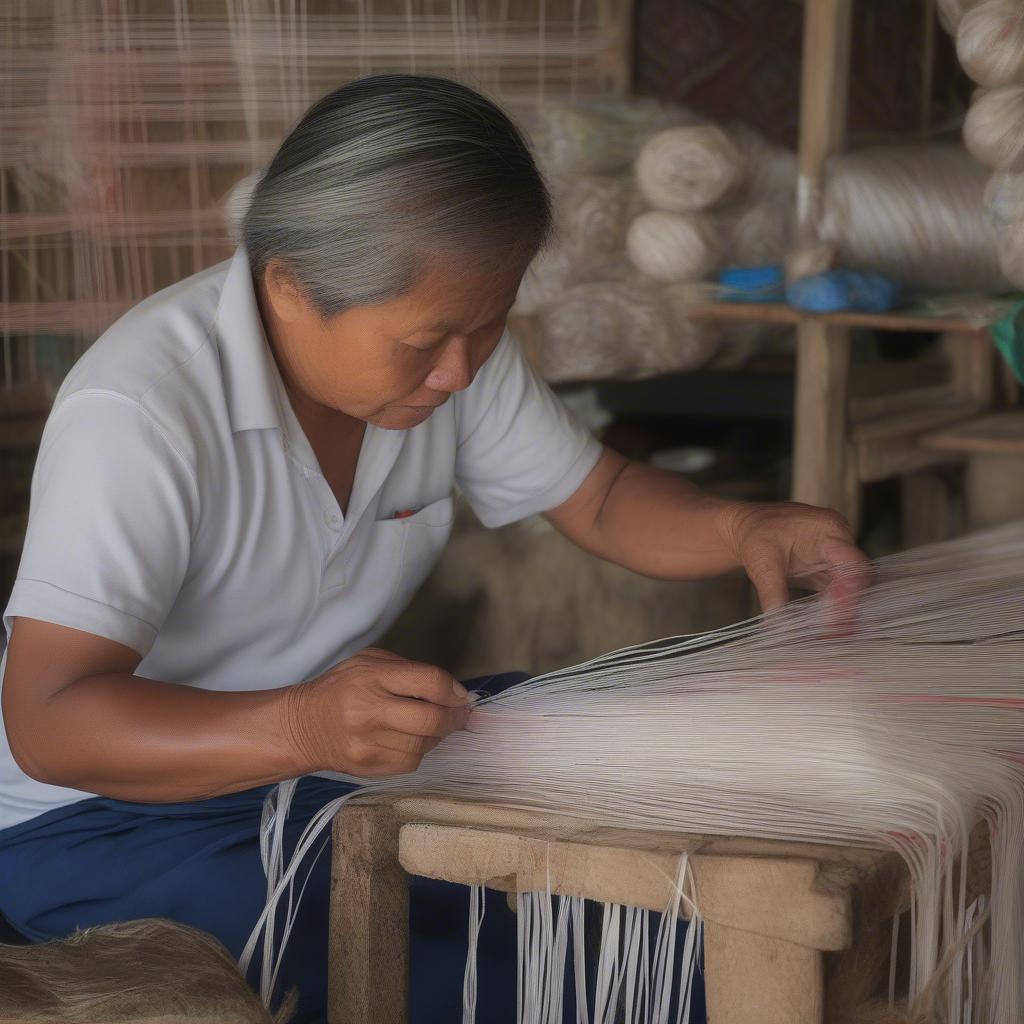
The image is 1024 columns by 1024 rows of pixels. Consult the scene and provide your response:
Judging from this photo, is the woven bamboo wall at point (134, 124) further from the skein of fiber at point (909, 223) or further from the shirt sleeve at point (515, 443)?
the shirt sleeve at point (515, 443)

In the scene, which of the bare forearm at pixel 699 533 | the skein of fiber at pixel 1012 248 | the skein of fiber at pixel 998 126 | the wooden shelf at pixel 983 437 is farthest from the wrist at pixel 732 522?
the wooden shelf at pixel 983 437

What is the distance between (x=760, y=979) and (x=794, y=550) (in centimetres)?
72

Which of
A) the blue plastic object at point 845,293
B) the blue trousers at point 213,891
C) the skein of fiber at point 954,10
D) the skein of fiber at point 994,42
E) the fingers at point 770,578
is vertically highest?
the skein of fiber at point 954,10

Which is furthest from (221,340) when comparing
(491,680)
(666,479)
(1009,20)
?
(1009,20)

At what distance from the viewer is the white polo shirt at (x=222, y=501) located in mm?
1285

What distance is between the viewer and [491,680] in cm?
176

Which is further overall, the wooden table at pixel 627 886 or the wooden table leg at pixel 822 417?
the wooden table leg at pixel 822 417

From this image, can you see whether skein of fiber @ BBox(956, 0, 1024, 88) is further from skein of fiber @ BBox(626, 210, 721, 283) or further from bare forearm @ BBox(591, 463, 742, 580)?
bare forearm @ BBox(591, 463, 742, 580)

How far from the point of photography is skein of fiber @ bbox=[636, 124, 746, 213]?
3053mm

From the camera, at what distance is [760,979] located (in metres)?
0.95

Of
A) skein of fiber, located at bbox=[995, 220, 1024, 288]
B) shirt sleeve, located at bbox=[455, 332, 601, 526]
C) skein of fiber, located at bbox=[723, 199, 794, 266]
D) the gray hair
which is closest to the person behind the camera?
the gray hair

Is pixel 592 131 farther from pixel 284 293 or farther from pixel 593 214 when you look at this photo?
pixel 284 293

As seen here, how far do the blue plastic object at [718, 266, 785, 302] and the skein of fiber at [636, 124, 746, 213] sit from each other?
208 millimetres

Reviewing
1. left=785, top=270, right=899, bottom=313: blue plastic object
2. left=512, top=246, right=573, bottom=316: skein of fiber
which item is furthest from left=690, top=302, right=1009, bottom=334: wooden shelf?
left=512, top=246, right=573, bottom=316: skein of fiber
